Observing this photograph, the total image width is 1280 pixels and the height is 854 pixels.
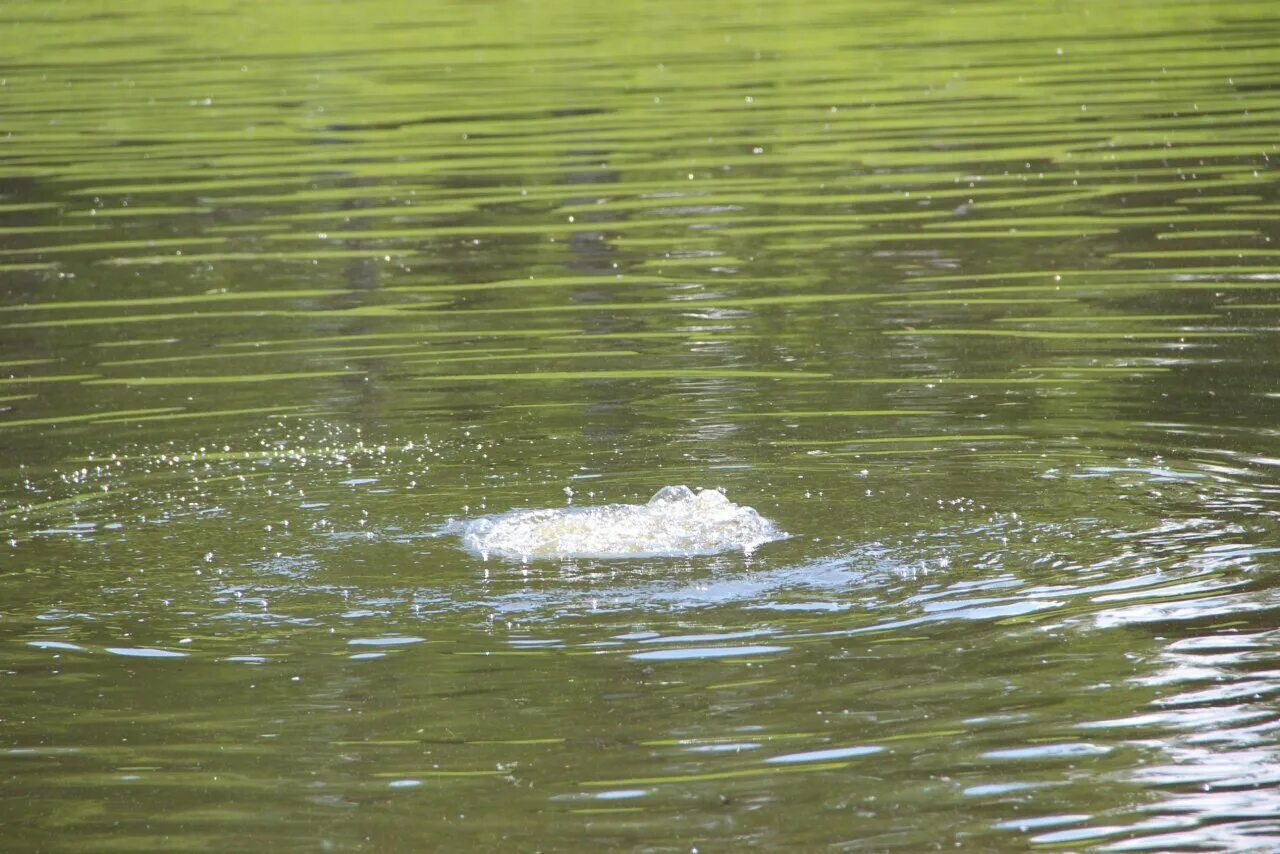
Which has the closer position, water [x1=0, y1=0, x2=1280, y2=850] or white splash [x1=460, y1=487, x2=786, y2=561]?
water [x1=0, y1=0, x2=1280, y2=850]

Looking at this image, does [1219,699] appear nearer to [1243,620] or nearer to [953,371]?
[1243,620]

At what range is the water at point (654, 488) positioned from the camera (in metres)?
7.72

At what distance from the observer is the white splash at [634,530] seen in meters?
10.3

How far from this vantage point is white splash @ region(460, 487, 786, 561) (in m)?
10.3

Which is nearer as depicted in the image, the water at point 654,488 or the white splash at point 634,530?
the water at point 654,488

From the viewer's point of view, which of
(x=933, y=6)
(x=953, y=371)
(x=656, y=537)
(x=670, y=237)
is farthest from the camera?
(x=933, y=6)

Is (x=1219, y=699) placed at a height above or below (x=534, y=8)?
below

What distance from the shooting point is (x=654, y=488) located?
11508 mm

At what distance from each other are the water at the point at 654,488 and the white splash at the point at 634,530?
0.20 m

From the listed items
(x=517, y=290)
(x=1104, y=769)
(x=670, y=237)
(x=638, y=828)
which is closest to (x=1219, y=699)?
(x=1104, y=769)

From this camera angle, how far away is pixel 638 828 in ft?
23.7

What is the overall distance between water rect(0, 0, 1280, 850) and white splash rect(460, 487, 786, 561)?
20 centimetres

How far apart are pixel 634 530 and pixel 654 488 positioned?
981mm

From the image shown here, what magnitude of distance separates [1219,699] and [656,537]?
333 centimetres
